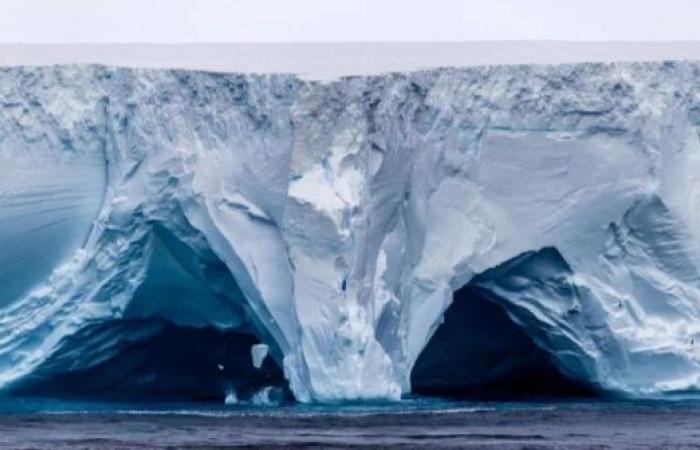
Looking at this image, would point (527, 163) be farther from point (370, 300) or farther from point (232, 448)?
point (232, 448)

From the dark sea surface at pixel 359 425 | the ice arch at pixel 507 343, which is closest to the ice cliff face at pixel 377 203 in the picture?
the ice arch at pixel 507 343

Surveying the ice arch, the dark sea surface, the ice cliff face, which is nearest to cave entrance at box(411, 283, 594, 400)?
the ice arch

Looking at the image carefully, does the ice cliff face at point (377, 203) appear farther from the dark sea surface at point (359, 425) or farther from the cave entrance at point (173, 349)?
the dark sea surface at point (359, 425)

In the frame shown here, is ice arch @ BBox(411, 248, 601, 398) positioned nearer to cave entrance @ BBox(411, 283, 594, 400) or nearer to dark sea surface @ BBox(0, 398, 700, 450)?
cave entrance @ BBox(411, 283, 594, 400)

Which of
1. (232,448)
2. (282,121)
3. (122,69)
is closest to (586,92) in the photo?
(282,121)

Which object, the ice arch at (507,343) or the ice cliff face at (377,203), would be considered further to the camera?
the ice arch at (507,343)

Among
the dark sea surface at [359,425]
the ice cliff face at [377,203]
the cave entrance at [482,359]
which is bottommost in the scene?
the dark sea surface at [359,425]
